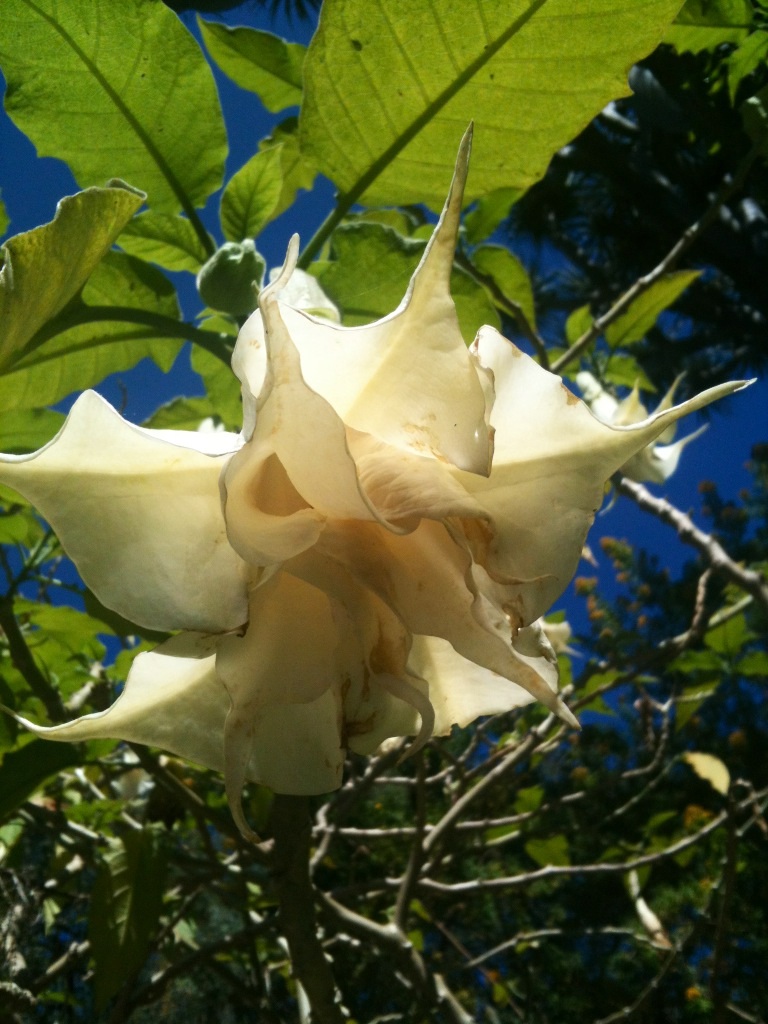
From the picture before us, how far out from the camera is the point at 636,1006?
119 centimetres

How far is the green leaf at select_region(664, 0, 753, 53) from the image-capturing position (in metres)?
0.76

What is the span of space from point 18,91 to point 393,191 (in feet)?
0.78

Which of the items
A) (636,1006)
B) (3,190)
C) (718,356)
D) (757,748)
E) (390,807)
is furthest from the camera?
(718,356)

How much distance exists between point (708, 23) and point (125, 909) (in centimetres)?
96

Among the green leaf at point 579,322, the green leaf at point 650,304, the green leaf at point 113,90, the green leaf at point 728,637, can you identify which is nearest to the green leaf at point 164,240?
the green leaf at point 113,90

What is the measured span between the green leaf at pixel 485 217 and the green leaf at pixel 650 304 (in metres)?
0.27

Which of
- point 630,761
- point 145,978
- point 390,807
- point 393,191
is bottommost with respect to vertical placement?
point 630,761

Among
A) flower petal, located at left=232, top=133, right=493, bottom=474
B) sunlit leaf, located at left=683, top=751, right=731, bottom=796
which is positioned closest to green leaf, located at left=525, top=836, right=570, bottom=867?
sunlit leaf, located at left=683, top=751, right=731, bottom=796

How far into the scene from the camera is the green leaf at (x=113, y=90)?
51 cm

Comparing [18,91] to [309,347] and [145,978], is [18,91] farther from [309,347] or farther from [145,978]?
[145,978]

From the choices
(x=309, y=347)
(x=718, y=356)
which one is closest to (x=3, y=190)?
(x=309, y=347)

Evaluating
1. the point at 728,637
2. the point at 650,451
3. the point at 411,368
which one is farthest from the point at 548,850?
the point at 411,368

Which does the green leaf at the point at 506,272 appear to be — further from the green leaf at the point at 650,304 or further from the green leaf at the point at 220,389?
the green leaf at the point at 220,389

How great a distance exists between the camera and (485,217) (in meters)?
0.90
